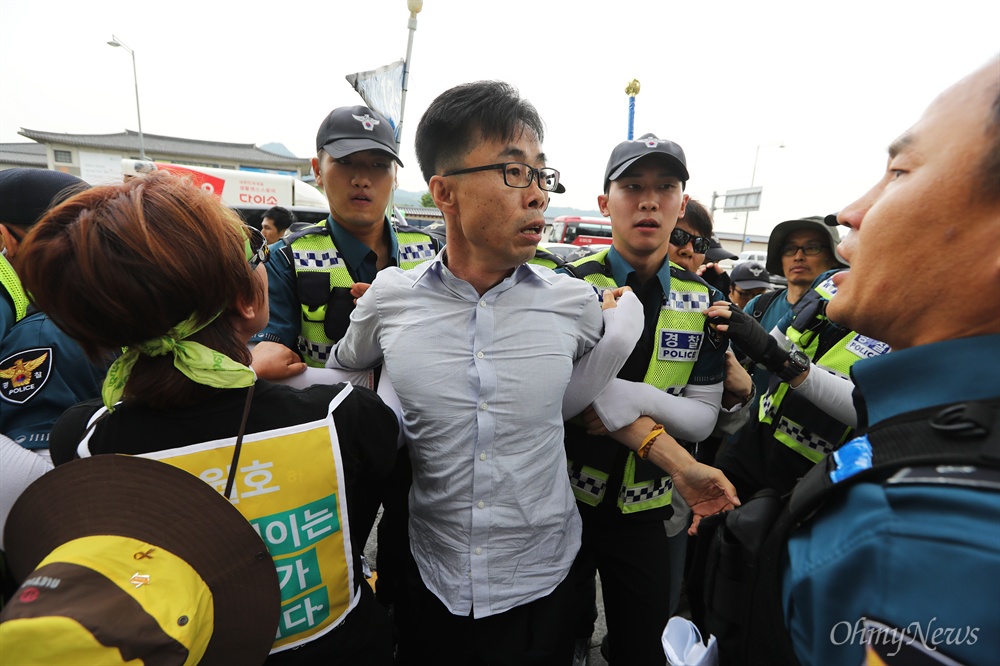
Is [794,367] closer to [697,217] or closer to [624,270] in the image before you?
[624,270]

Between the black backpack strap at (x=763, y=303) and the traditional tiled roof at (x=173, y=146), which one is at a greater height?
the traditional tiled roof at (x=173, y=146)

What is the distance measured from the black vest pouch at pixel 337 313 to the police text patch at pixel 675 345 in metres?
1.46

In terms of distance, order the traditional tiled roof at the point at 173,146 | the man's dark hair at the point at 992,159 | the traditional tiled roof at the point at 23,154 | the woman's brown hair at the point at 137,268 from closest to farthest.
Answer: the man's dark hair at the point at 992,159 → the woman's brown hair at the point at 137,268 → the traditional tiled roof at the point at 173,146 → the traditional tiled roof at the point at 23,154

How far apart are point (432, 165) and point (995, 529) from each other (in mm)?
1607

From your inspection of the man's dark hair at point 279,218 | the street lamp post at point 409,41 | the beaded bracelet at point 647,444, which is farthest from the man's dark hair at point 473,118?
the man's dark hair at point 279,218

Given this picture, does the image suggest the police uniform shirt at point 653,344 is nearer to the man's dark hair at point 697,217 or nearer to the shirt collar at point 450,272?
the shirt collar at point 450,272

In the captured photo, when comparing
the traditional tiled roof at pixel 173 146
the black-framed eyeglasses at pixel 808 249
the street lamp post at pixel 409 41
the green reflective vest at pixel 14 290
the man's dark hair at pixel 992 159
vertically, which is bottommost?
the green reflective vest at pixel 14 290

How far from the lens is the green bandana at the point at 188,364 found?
1.05 meters

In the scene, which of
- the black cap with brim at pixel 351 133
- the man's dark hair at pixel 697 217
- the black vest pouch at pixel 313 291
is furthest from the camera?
the man's dark hair at pixel 697 217

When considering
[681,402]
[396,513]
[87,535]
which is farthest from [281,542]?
[681,402]

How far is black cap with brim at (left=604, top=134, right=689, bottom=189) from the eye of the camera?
2.01 m

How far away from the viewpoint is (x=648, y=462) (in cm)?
188

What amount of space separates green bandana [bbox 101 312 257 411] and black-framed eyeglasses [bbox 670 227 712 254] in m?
2.72

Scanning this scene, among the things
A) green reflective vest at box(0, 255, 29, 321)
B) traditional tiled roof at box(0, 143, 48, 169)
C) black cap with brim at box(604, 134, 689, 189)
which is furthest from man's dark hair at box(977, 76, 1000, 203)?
traditional tiled roof at box(0, 143, 48, 169)
